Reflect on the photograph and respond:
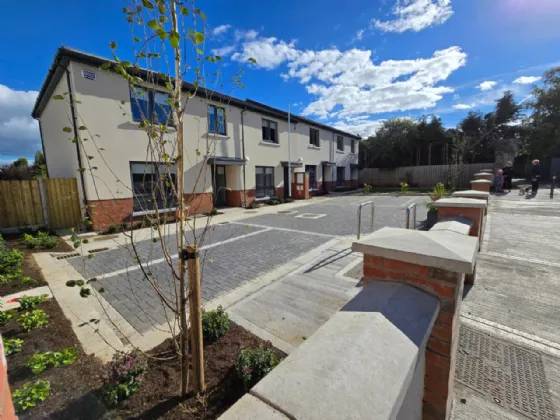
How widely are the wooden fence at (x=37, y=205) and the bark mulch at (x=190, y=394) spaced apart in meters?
8.06

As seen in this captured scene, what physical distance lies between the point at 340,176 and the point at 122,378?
23921 mm

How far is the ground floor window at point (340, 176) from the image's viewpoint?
23953 millimetres

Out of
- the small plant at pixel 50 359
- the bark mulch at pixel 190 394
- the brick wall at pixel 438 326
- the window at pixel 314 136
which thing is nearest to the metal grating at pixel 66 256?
A: the small plant at pixel 50 359

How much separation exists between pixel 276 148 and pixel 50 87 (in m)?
11.2

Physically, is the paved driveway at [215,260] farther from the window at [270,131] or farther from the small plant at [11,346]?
the window at [270,131]

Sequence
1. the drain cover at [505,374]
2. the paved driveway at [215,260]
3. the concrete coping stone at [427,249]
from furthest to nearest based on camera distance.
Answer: the paved driveway at [215,260]
the drain cover at [505,374]
the concrete coping stone at [427,249]

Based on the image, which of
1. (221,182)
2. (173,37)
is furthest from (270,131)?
(173,37)

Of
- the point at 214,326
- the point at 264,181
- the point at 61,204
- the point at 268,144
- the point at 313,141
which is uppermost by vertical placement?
the point at 313,141

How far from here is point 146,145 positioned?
993cm

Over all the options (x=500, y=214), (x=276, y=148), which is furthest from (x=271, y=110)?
(x=500, y=214)

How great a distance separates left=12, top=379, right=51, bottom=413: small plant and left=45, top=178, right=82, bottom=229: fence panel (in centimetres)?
862

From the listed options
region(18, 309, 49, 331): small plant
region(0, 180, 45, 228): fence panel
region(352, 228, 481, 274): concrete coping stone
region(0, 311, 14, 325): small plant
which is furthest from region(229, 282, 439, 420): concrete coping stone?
region(0, 180, 45, 228): fence panel

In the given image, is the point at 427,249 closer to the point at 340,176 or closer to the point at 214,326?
the point at 214,326

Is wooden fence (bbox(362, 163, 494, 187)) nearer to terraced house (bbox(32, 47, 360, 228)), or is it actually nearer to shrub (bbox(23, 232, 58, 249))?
terraced house (bbox(32, 47, 360, 228))
